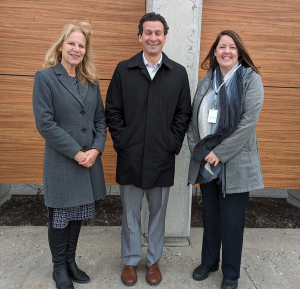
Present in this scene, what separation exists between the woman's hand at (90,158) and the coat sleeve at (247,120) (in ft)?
3.13

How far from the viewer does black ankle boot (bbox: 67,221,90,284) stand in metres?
2.47

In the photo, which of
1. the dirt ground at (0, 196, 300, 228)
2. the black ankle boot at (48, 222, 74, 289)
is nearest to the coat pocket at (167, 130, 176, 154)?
the black ankle boot at (48, 222, 74, 289)

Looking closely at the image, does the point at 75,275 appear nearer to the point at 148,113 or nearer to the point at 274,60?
the point at 148,113

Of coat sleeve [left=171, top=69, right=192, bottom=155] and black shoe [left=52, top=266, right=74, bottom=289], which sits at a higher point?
coat sleeve [left=171, top=69, right=192, bottom=155]

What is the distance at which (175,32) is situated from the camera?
2924mm

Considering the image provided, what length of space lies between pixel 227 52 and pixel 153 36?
571mm

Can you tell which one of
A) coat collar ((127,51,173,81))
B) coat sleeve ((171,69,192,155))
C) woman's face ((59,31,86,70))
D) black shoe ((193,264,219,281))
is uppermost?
woman's face ((59,31,86,70))

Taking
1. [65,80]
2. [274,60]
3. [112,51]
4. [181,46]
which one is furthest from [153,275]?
[274,60]

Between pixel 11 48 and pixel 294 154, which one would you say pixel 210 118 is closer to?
pixel 294 154

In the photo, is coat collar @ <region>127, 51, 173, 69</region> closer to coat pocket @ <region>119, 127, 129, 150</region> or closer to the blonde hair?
the blonde hair

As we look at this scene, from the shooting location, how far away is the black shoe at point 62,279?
2.42 metres

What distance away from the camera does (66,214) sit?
236 cm

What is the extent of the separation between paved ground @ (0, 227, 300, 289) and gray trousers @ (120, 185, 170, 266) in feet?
0.77

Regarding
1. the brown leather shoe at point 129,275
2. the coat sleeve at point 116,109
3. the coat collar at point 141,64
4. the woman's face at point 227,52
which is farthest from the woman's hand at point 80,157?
the woman's face at point 227,52
